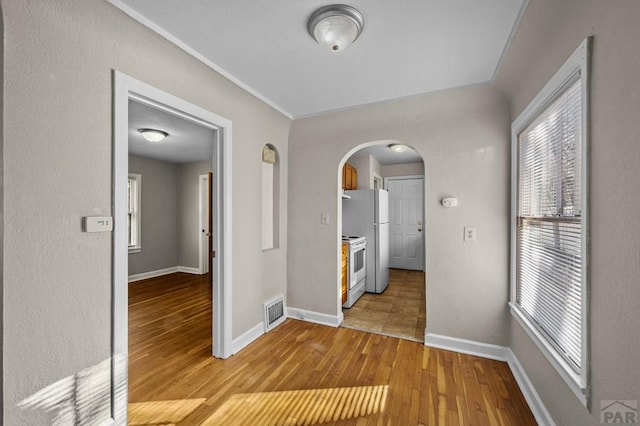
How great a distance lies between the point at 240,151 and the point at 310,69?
3.12 ft

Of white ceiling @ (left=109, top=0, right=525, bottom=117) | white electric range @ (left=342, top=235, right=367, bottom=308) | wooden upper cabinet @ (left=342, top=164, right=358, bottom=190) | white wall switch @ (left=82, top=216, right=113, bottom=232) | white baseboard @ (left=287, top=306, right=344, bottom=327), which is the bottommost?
white baseboard @ (left=287, top=306, right=344, bottom=327)

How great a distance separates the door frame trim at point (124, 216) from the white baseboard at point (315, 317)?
0.96m

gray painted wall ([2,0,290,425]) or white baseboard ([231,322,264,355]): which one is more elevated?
gray painted wall ([2,0,290,425])

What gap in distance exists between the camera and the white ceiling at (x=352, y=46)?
149cm

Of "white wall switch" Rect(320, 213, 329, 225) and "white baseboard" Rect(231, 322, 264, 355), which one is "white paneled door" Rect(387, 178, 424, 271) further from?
"white baseboard" Rect(231, 322, 264, 355)

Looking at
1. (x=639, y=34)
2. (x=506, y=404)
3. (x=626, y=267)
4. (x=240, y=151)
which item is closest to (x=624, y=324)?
(x=626, y=267)

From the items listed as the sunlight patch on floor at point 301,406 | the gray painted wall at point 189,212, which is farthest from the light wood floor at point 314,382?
the gray painted wall at point 189,212

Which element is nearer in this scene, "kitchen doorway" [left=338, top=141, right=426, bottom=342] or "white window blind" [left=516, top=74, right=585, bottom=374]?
"white window blind" [left=516, top=74, right=585, bottom=374]

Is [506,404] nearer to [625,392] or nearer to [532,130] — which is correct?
[625,392]

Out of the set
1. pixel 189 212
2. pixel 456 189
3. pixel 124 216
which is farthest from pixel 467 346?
pixel 189 212

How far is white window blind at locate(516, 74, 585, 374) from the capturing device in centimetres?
131

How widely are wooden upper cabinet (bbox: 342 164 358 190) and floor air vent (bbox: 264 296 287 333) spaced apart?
214 cm

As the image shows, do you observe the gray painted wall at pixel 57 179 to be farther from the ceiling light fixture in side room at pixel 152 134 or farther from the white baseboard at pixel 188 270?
the white baseboard at pixel 188 270

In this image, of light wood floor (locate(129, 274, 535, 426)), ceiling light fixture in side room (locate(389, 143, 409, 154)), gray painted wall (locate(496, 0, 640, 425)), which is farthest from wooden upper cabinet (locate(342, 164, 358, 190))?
gray painted wall (locate(496, 0, 640, 425))
